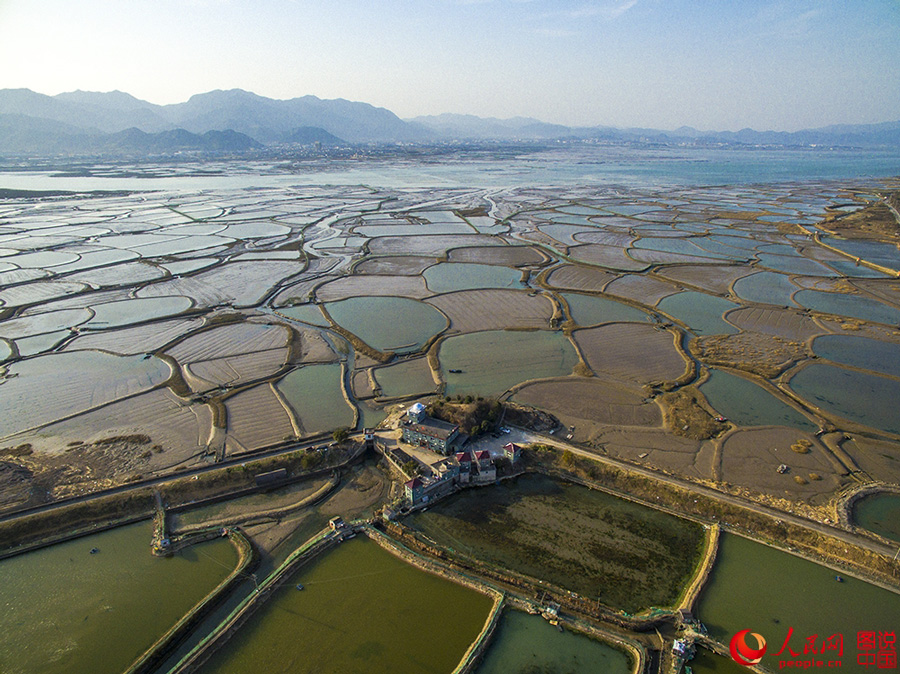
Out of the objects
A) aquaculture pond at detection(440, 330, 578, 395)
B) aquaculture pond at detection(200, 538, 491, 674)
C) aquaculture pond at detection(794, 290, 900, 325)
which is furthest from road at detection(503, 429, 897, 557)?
aquaculture pond at detection(794, 290, 900, 325)

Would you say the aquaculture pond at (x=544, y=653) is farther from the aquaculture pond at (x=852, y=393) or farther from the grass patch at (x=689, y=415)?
the aquaculture pond at (x=852, y=393)

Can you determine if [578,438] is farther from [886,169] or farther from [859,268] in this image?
[886,169]

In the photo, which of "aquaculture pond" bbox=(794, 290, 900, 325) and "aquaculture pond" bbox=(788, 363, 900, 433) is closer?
"aquaculture pond" bbox=(788, 363, 900, 433)

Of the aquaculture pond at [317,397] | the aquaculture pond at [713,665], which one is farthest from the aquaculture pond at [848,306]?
the aquaculture pond at [317,397]

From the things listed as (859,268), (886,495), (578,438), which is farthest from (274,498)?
(859,268)

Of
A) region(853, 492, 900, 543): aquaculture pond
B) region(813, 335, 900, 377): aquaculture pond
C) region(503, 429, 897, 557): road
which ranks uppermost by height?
region(813, 335, 900, 377): aquaculture pond

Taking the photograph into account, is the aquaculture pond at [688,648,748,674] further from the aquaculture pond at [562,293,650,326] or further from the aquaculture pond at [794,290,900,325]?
the aquaculture pond at [794,290,900,325]

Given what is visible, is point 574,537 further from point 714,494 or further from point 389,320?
point 389,320

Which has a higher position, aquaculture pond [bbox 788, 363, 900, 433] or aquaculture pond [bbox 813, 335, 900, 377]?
aquaculture pond [bbox 813, 335, 900, 377]
